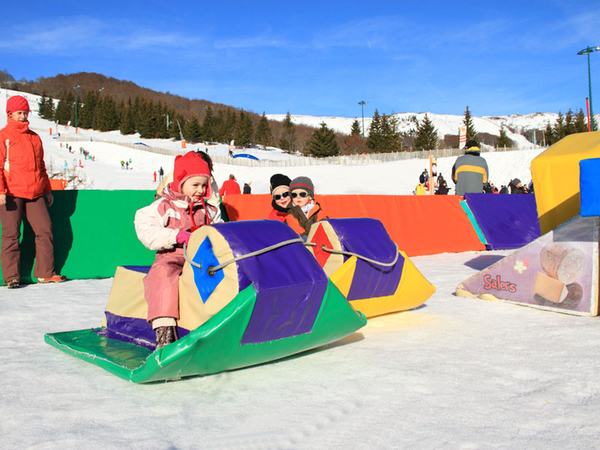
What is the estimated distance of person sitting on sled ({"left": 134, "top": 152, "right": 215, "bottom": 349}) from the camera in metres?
3.07

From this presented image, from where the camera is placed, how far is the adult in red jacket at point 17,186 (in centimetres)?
588

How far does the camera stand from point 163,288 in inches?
122

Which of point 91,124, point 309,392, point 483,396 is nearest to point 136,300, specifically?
point 309,392

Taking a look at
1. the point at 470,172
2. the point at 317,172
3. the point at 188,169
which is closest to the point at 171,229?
the point at 188,169

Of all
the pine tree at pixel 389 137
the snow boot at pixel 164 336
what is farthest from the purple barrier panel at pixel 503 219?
the pine tree at pixel 389 137

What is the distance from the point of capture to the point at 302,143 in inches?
4732

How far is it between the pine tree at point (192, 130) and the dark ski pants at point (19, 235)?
9094 centimetres

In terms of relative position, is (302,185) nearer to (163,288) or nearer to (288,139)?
(163,288)

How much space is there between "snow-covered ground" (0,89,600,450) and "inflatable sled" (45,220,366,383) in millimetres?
122

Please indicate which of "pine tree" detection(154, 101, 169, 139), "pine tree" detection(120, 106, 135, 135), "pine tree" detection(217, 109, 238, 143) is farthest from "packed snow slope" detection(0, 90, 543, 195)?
"pine tree" detection(217, 109, 238, 143)

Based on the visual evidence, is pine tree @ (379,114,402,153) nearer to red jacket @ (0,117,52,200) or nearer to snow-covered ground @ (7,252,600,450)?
red jacket @ (0,117,52,200)

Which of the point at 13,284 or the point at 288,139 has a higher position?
the point at 288,139

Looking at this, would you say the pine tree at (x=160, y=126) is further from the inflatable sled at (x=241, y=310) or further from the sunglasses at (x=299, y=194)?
the inflatable sled at (x=241, y=310)

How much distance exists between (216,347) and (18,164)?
445 centimetres
